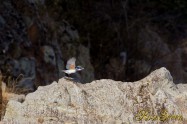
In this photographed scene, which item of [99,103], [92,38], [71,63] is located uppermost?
[92,38]

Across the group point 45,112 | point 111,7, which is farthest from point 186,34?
point 45,112

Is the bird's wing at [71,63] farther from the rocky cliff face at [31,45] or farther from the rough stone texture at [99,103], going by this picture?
the rocky cliff face at [31,45]

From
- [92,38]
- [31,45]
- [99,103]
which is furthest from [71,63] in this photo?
[92,38]

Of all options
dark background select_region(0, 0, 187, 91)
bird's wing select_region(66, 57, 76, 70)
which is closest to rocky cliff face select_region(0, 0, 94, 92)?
dark background select_region(0, 0, 187, 91)

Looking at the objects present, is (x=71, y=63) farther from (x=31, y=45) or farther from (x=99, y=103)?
(x=31, y=45)

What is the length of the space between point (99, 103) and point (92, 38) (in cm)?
896

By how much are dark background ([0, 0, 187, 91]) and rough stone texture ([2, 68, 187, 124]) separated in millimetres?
3413

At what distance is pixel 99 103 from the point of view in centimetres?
487

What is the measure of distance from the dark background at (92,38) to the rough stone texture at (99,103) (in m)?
3.41

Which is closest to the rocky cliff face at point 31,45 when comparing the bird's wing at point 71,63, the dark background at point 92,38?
the dark background at point 92,38

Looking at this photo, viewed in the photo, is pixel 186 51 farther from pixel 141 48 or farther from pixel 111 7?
pixel 111 7

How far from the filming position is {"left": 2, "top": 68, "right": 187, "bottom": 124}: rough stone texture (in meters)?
4.80

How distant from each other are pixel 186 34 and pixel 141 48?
1.68m

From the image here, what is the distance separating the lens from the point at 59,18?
12.4 meters
